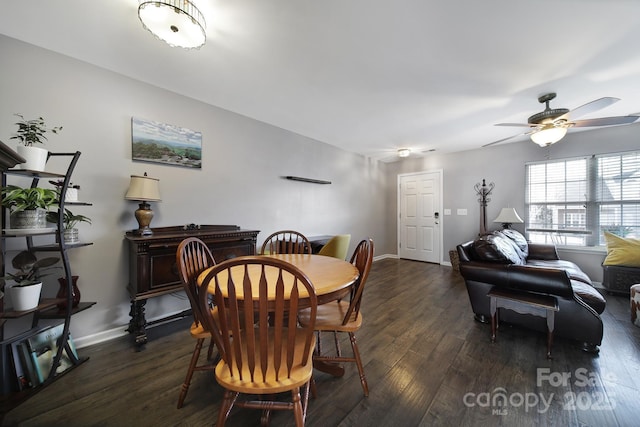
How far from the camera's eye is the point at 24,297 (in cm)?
147

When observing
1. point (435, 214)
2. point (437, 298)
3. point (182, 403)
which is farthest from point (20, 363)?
point (435, 214)

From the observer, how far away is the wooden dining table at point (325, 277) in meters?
1.21

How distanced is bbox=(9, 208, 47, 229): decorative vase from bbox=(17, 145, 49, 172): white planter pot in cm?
27

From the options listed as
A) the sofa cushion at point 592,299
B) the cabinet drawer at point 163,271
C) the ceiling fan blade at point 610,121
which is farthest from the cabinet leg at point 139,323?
the ceiling fan blade at point 610,121

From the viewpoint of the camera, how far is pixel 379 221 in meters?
5.71

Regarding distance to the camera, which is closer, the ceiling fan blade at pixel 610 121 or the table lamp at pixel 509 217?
the ceiling fan blade at pixel 610 121

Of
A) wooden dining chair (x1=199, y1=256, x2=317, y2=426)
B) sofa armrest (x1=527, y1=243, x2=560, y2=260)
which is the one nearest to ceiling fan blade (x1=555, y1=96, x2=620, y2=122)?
sofa armrest (x1=527, y1=243, x2=560, y2=260)

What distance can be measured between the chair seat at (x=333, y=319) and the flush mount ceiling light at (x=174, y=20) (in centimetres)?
196

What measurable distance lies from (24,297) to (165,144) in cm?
162

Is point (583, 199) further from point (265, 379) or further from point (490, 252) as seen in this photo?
point (265, 379)

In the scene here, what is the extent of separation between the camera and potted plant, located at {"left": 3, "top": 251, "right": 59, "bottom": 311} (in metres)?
1.45

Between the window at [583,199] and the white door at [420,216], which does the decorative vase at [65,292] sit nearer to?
the white door at [420,216]

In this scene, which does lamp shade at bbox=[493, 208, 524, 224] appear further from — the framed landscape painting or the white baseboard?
the white baseboard

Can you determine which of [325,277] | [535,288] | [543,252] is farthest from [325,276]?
[543,252]
